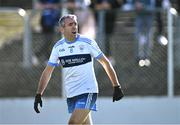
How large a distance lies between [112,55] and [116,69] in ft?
1.03

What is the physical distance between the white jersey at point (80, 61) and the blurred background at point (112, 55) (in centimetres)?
498

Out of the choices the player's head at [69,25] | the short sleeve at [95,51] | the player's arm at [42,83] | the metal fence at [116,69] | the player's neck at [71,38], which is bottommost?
the metal fence at [116,69]

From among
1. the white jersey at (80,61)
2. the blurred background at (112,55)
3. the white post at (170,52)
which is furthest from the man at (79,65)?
the white post at (170,52)

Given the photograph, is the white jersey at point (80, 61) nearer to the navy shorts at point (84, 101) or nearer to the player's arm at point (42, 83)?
the navy shorts at point (84, 101)

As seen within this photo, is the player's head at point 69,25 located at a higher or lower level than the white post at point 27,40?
higher

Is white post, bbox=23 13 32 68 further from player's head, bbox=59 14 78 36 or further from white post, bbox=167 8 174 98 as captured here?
player's head, bbox=59 14 78 36

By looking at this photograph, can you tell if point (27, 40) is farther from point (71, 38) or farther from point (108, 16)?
point (71, 38)

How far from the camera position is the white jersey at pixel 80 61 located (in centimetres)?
1075

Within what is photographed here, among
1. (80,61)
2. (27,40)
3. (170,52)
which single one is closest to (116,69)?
(170,52)

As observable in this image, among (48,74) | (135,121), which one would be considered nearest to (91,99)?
(48,74)

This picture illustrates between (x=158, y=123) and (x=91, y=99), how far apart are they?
202 inches

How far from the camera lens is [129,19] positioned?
15.9m

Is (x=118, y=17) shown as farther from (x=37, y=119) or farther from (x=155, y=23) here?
(x=37, y=119)

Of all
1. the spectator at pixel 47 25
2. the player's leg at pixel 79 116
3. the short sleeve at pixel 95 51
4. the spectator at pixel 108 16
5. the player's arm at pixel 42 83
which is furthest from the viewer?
the spectator at pixel 47 25
